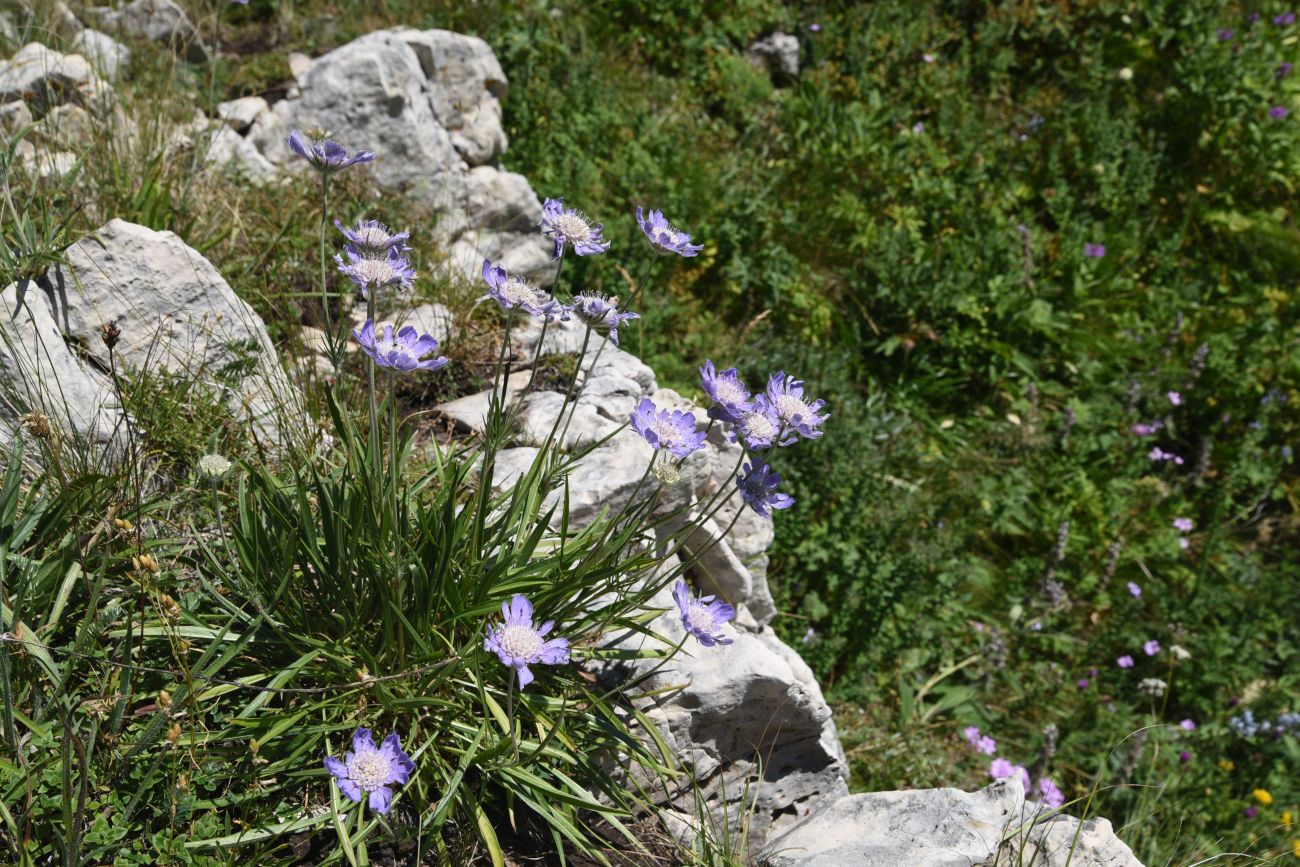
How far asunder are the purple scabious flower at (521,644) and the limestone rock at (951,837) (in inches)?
43.2

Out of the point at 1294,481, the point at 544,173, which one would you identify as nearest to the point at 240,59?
the point at 544,173

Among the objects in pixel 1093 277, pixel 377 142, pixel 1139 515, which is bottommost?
pixel 1139 515

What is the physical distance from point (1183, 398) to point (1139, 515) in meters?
0.95

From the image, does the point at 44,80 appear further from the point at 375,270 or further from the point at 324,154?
the point at 375,270

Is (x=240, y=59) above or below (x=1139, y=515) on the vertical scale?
above

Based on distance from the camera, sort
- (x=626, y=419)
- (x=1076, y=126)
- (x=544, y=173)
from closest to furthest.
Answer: (x=626, y=419)
(x=544, y=173)
(x=1076, y=126)

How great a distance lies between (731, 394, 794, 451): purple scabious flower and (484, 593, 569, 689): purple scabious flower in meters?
0.68

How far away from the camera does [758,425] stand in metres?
2.41

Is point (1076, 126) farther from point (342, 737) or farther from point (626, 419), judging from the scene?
point (342, 737)

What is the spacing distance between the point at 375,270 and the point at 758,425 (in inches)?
39.1

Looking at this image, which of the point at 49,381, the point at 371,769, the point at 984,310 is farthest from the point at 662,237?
the point at 984,310

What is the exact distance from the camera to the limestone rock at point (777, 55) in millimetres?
6551

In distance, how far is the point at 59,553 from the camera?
2.58m

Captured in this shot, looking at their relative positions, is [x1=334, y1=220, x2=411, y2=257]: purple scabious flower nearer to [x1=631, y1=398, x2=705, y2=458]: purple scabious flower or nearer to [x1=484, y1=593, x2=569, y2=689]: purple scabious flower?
[x1=631, y1=398, x2=705, y2=458]: purple scabious flower
